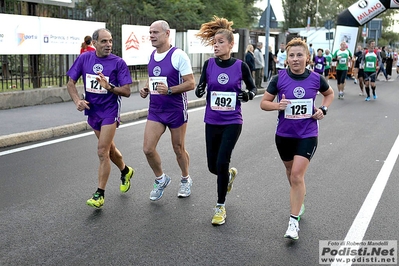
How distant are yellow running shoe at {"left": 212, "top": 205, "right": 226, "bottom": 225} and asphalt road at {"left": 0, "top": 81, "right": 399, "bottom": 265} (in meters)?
0.07

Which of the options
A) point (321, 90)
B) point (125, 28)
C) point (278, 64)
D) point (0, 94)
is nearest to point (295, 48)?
point (321, 90)

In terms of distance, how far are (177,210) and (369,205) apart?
2100 millimetres

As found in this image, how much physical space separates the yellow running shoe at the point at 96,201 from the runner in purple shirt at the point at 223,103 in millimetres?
1214

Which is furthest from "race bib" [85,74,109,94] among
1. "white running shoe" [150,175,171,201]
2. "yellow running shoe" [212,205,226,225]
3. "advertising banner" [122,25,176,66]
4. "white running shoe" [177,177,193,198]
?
"advertising banner" [122,25,176,66]

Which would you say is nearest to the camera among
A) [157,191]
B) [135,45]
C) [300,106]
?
[300,106]

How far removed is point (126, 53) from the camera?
15.8 meters

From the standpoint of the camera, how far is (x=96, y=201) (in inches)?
205

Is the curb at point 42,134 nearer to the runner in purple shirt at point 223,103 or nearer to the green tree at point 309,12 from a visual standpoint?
the runner in purple shirt at point 223,103

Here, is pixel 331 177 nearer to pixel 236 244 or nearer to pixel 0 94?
pixel 236 244

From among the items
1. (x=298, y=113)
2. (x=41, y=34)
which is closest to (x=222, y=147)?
(x=298, y=113)

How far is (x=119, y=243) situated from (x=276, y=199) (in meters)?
2.08

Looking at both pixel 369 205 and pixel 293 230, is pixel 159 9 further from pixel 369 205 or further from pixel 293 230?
pixel 293 230

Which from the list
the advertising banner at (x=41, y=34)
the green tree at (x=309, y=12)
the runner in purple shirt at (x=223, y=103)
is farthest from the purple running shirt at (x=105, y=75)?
the green tree at (x=309, y=12)

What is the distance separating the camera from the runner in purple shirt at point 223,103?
499cm
